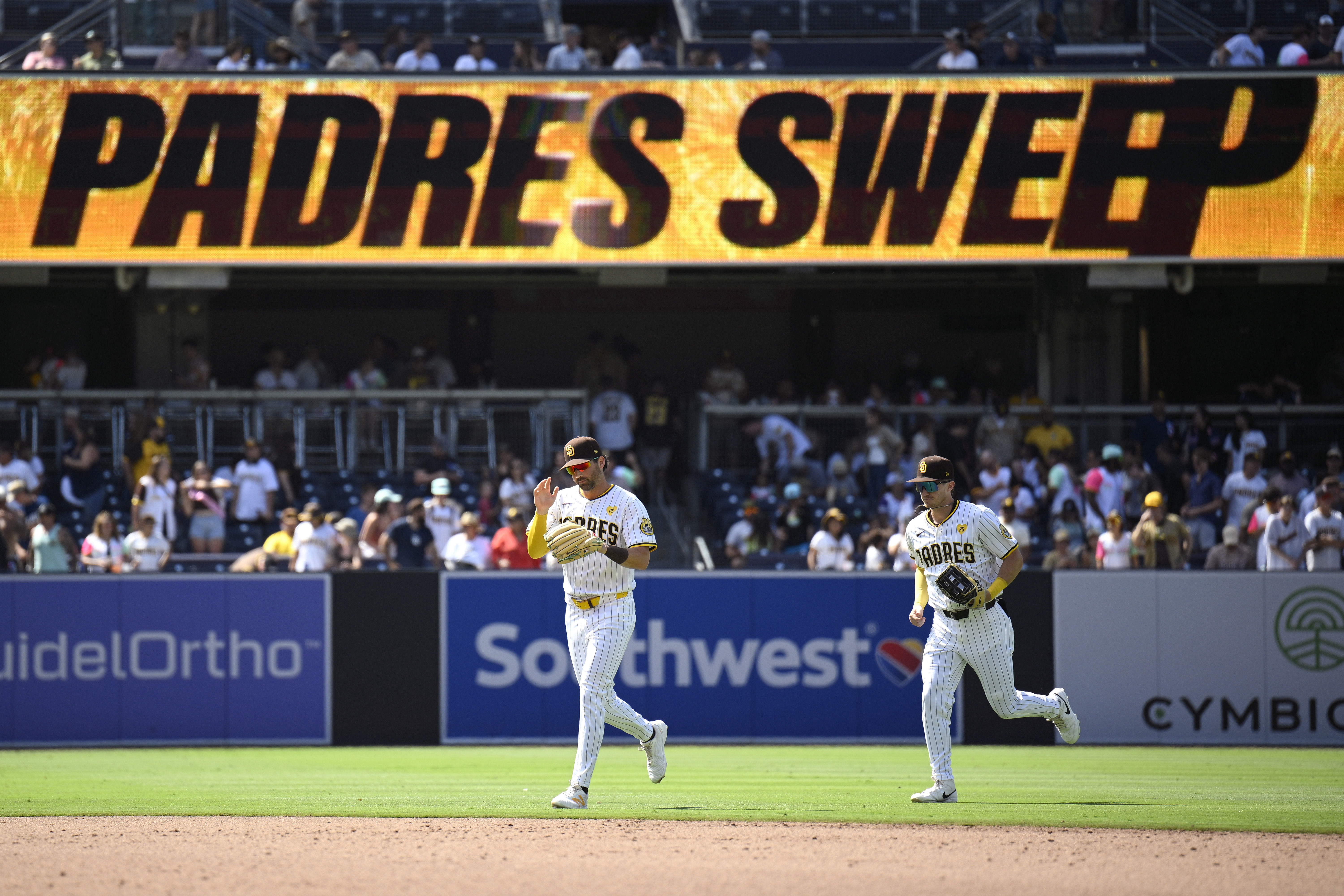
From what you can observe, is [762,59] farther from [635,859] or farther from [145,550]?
[635,859]

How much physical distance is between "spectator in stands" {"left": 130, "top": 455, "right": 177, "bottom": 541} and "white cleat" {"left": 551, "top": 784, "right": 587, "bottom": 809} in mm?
10303

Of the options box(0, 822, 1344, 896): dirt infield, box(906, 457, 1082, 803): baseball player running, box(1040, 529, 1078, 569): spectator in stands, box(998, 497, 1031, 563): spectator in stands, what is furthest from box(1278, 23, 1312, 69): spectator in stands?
box(0, 822, 1344, 896): dirt infield

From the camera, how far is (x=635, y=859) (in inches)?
290

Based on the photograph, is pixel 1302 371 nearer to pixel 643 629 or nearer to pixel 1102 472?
pixel 1102 472

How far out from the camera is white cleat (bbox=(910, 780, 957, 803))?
29.5 ft

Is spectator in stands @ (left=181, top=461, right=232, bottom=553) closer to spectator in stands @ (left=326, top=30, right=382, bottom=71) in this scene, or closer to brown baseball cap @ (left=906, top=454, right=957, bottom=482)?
spectator in stands @ (left=326, top=30, right=382, bottom=71)

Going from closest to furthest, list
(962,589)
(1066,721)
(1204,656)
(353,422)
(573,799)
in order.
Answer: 1. (573,799)
2. (962,589)
3. (1066,721)
4. (1204,656)
5. (353,422)

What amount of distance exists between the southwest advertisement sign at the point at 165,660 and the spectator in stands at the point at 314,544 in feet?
4.25

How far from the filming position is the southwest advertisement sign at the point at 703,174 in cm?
2075

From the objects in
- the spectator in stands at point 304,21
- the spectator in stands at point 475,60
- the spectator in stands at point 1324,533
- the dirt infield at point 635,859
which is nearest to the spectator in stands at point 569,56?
the spectator in stands at point 475,60

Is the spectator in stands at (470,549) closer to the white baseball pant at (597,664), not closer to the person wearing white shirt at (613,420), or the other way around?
the person wearing white shirt at (613,420)

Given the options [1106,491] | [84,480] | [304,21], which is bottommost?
[1106,491]

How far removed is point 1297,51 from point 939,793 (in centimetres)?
1600

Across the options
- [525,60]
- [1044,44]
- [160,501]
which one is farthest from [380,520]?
[1044,44]
